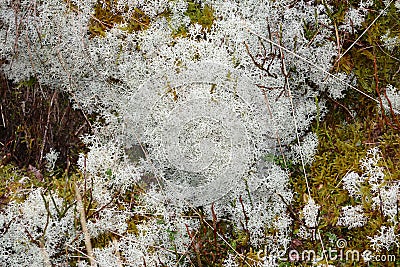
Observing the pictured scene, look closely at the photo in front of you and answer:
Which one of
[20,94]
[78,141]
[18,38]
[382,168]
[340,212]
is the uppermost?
[18,38]

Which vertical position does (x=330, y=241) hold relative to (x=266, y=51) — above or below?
below

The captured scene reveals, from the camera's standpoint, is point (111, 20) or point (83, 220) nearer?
point (83, 220)

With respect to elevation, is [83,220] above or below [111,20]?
below

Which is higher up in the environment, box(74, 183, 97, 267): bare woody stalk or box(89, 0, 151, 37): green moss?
box(89, 0, 151, 37): green moss

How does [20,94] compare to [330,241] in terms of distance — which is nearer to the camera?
[330,241]

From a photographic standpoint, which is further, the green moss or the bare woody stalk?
the green moss

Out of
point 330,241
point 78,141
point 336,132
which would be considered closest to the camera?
point 330,241

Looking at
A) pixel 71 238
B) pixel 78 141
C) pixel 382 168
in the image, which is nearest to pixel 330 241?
pixel 382 168

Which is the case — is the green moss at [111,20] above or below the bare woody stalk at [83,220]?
above

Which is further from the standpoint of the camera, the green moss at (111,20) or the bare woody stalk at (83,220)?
the green moss at (111,20)

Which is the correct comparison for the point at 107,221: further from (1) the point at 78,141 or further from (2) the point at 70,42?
(2) the point at 70,42

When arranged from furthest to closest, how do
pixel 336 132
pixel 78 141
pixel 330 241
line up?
pixel 78 141 → pixel 336 132 → pixel 330 241
